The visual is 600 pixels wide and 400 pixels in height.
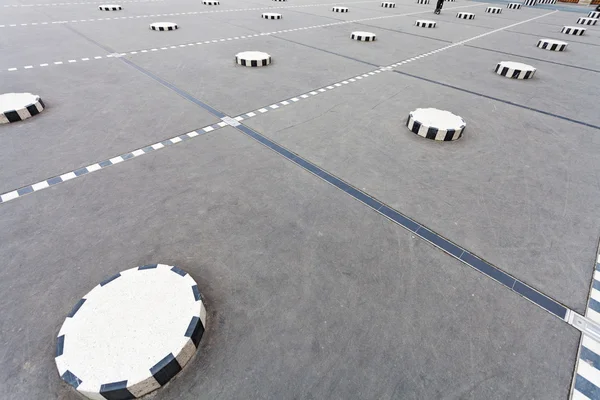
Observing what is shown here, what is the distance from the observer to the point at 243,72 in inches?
278

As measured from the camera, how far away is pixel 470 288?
2543mm

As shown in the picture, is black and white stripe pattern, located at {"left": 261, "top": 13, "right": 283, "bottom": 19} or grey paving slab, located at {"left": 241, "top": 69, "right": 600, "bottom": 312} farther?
→ black and white stripe pattern, located at {"left": 261, "top": 13, "right": 283, "bottom": 19}

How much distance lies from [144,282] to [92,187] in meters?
1.91

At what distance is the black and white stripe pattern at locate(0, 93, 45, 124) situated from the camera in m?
4.57

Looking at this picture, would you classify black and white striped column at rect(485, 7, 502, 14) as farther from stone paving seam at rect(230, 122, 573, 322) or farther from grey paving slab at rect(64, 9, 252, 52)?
stone paving seam at rect(230, 122, 573, 322)

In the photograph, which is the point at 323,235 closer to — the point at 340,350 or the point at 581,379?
the point at 340,350

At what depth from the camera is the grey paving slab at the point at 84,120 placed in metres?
3.89

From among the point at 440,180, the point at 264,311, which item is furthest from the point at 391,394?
the point at 440,180

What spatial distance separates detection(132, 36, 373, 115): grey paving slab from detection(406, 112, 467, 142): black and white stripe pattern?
258 centimetres

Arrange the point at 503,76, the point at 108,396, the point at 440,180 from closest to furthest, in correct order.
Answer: the point at 108,396
the point at 440,180
the point at 503,76

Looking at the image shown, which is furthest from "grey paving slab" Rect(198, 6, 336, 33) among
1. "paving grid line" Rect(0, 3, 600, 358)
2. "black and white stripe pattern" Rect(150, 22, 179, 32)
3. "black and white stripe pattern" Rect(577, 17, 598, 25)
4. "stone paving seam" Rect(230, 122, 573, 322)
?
"black and white stripe pattern" Rect(577, 17, 598, 25)

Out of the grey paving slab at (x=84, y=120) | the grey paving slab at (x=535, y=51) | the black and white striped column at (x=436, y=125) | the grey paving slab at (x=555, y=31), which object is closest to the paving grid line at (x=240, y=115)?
the grey paving slab at (x=84, y=120)

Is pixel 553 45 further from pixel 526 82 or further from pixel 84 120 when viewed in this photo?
pixel 84 120

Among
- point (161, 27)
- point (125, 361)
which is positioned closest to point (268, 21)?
point (161, 27)
